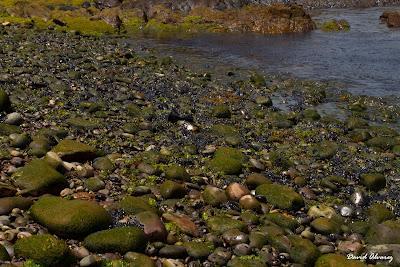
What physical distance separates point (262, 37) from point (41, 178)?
40.2 meters

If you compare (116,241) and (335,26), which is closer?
(116,241)

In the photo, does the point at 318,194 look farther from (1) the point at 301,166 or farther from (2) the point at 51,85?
(2) the point at 51,85

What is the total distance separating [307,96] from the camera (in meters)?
23.6

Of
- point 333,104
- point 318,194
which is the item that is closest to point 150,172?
point 318,194

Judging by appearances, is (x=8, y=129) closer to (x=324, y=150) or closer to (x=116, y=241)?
(x=116, y=241)

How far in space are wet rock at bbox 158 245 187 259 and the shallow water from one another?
19386mm

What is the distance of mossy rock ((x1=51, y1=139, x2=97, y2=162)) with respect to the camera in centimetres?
1209

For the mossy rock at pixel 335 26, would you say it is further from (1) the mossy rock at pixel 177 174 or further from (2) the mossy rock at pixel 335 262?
(2) the mossy rock at pixel 335 262

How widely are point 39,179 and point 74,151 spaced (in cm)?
223

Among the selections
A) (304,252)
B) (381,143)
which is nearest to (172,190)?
(304,252)

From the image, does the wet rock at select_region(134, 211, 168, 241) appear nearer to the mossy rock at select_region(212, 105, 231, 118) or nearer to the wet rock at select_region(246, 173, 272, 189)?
the wet rock at select_region(246, 173, 272, 189)

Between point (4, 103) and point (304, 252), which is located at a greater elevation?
point (4, 103)

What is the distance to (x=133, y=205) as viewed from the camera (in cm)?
988
